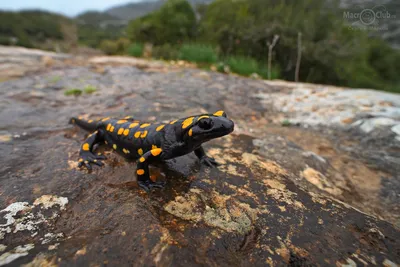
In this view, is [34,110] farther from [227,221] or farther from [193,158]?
[227,221]

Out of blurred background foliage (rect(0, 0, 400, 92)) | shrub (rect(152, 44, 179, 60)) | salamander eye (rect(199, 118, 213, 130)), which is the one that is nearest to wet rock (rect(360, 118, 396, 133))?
salamander eye (rect(199, 118, 213, 130))

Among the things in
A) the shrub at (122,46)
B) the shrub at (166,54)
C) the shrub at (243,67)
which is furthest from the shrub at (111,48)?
the shrub at (243,67)

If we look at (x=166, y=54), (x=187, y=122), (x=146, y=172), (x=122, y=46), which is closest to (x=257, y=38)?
(x=166, y=54)

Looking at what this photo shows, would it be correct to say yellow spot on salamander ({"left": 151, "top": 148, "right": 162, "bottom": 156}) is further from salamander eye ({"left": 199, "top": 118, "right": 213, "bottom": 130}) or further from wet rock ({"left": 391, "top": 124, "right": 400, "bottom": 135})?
wet rock ({"left": 391, "top": 124, "right": 400, "bottom": 135})

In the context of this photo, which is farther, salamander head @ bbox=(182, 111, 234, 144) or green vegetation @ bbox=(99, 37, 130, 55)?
green vegetation @ bbox=(99, 37, 130, 55)

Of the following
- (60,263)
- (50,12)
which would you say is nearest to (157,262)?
(60,263)

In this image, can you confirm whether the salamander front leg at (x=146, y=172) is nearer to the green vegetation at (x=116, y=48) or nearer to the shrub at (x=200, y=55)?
the shrub at (x=200, y=55)
